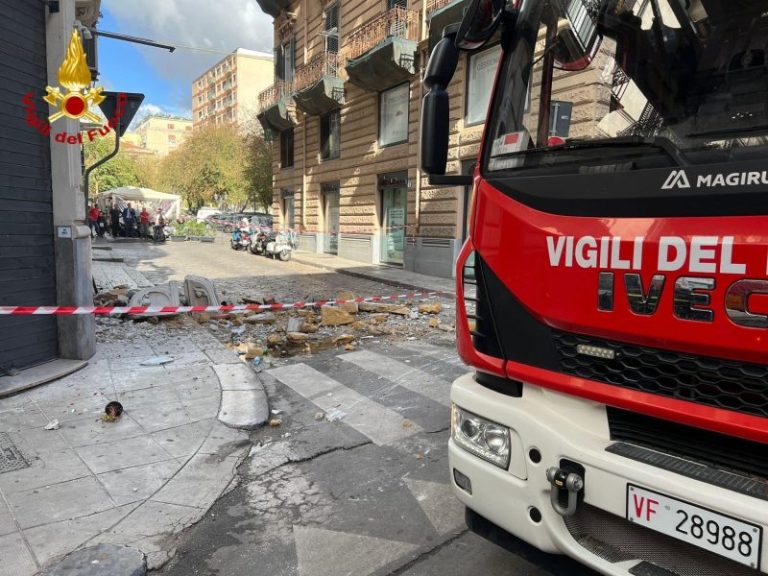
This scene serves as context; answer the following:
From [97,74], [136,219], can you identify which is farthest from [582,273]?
[136,219]

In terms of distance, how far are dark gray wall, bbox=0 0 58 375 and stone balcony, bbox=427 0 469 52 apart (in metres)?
10.2

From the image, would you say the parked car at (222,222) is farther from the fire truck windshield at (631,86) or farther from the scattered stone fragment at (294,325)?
the fire truck windshield at (631,86)

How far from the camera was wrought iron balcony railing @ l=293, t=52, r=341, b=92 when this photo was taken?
2023cm

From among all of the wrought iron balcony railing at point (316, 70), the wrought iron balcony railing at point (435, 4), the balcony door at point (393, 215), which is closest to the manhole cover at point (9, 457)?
the balcony door at point (393, 215)

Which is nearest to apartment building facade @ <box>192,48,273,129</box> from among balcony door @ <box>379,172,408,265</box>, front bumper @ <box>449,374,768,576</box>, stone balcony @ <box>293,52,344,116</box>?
stone balcony @ <box>293,52,344,116</box>

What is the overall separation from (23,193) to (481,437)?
16.6 feet

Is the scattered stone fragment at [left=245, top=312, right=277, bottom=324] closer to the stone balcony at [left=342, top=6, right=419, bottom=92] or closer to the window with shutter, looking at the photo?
the stone balcony at [left=342, top=6, right=419, bottom=92]

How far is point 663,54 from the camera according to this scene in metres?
2.18

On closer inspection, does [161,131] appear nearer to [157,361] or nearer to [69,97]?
[69,97]

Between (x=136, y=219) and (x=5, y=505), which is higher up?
(x=136, y=219)

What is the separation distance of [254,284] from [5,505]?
986cm

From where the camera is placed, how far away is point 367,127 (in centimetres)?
1845

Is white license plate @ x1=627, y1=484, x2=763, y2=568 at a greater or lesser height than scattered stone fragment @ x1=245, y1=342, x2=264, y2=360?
greater

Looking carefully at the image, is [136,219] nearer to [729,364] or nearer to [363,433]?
[363,433]
